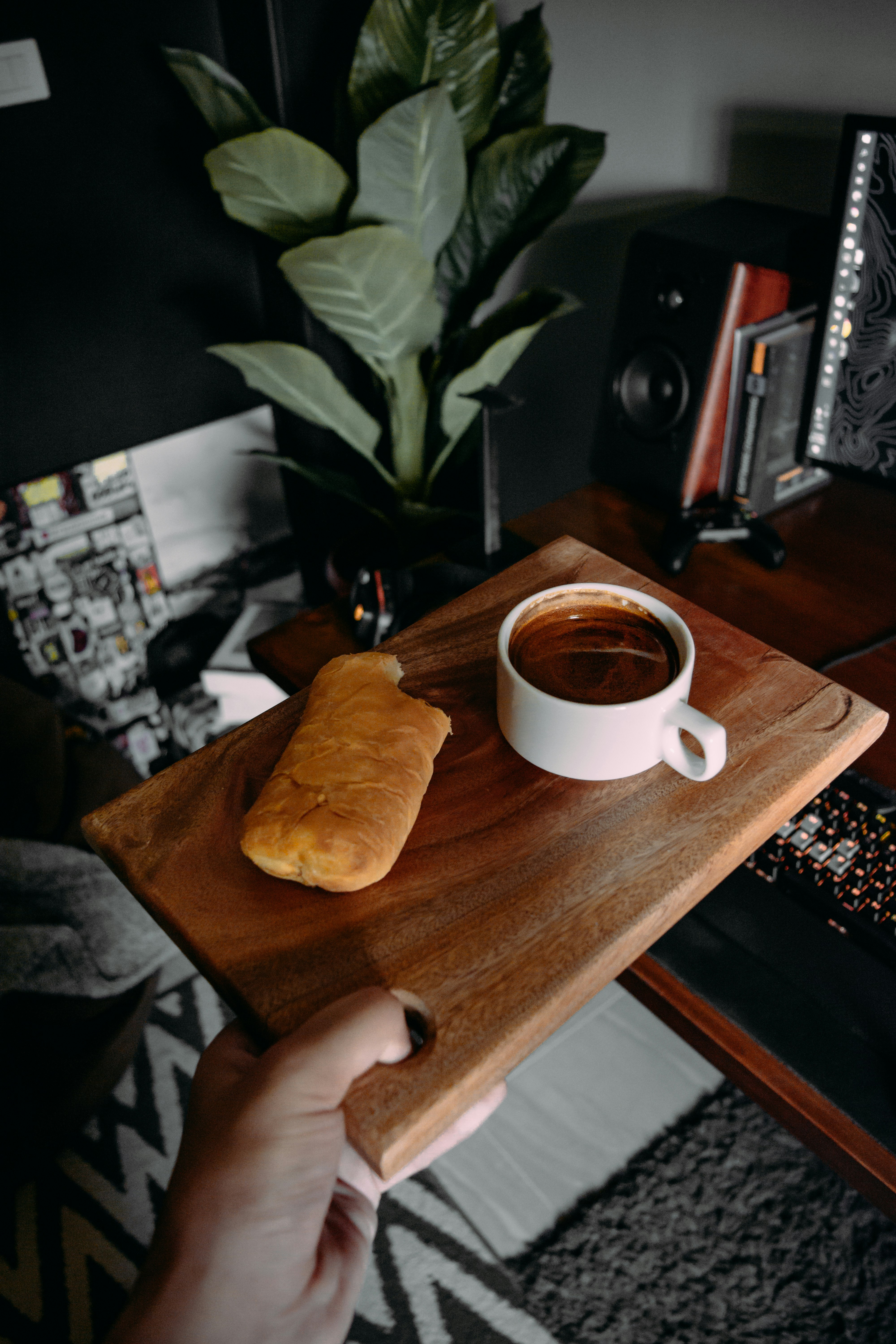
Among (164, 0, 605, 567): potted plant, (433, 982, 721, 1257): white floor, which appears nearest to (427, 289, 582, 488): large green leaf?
(164, 0, 605, 567): potted plant

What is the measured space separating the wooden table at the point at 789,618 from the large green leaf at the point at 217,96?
62 cm

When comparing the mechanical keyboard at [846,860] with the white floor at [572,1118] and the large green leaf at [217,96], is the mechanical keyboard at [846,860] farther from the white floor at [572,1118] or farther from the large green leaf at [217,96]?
the large green leaf at [217,96]

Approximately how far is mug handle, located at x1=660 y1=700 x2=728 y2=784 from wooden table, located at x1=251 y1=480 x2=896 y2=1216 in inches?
10.7

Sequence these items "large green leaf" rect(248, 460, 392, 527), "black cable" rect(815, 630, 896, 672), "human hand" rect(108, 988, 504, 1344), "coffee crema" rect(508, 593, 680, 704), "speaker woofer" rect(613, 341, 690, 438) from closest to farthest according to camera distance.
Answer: "human hand" rect(108, 988, 504, 1344)
"coffee crema" rect(508, 593, 680, 704)
"black cable" rect(815, 630, 896, 672)
"speaker woofer" rect(613, 341, 690, 438)
"large green leaf" rect(248, 460, 392, 527)

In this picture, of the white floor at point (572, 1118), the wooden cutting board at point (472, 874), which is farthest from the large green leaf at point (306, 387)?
the white floor at point (572, 1118)

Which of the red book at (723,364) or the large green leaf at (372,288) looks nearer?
the large green leaf at (372,288)

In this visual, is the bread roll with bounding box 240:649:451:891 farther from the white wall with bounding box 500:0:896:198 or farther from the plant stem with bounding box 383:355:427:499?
the white wall with bounding box 500:0:896:198

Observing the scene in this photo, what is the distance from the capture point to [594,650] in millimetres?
668

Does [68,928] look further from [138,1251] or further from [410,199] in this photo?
[410,199]

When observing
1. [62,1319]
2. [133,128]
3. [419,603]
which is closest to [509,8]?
[133,128]

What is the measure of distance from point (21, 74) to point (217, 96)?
0.34 meters

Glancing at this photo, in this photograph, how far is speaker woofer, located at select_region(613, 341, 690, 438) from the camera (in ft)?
3.82

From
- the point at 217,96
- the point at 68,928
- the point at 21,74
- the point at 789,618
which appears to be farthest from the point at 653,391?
the point at 68,928

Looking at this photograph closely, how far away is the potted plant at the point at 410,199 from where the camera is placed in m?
1.00
